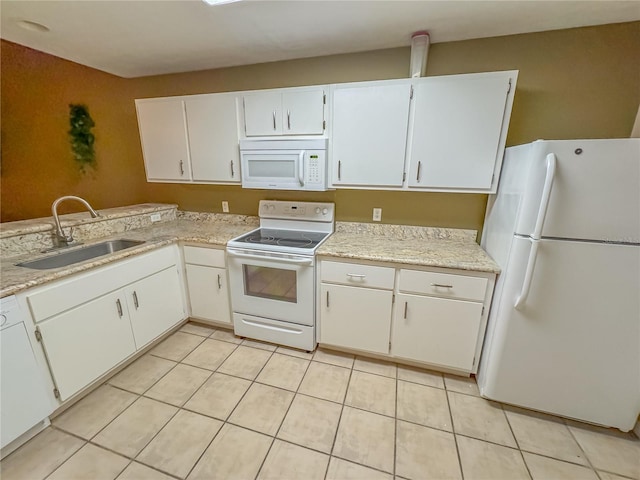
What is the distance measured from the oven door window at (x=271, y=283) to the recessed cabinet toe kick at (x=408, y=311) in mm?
226

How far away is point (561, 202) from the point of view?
1.32m

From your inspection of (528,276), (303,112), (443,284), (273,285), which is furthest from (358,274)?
(303,112)

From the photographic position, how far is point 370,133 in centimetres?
189

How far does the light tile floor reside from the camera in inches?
52.2

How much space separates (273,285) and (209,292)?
0.64m

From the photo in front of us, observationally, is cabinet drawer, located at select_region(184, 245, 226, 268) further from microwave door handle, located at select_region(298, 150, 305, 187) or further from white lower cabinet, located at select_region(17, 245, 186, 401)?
microwave door handle, located at select_region(298, 150, 305, 187)

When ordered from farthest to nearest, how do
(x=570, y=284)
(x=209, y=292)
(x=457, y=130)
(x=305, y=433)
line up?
(x=209, y=292) < (x=457, y=130) < (x=305, y=433) < (x=570, y=284)

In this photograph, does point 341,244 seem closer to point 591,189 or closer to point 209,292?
point 209,292

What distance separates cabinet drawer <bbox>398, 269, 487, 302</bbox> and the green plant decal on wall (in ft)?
10.2

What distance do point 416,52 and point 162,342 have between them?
117 inches

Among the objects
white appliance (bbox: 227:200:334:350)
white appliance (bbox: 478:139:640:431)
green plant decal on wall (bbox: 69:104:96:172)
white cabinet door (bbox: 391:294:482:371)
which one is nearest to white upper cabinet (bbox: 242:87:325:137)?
white appliance (bbox: 227:200:334:350)

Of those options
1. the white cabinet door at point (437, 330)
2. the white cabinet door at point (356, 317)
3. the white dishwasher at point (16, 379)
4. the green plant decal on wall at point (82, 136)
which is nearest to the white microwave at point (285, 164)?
the white cabinet door at point (356, 317)

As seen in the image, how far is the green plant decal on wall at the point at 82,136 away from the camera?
250 cm

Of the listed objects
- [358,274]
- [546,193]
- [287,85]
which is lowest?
[358,274]
